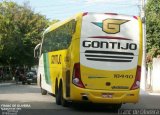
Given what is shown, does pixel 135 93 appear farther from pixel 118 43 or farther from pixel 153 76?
pixel 153 76

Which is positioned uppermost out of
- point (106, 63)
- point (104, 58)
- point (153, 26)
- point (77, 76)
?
point (153, 26)

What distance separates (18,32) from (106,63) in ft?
128

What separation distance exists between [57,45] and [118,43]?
170 inches

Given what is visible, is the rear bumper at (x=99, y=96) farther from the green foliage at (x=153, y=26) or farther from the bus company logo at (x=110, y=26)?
the green foliage at (x=153, y=26)

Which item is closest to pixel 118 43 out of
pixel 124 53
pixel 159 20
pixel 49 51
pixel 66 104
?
pixel 124 53

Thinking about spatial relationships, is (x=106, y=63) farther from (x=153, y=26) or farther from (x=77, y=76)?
(x=153, y=26)

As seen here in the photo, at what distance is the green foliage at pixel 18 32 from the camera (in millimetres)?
50844

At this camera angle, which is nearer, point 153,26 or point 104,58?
point 104,58

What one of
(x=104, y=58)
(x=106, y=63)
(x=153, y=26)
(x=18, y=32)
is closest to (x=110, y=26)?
(x=104, y=58)

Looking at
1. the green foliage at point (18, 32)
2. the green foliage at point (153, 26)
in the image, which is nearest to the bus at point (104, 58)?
the green foliage at point (153, 26)

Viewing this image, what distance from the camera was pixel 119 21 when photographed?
18.1m

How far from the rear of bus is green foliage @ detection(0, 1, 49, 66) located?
32216 millimetres

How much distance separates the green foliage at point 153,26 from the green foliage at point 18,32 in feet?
50.5

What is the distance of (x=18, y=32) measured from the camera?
5597 cm
